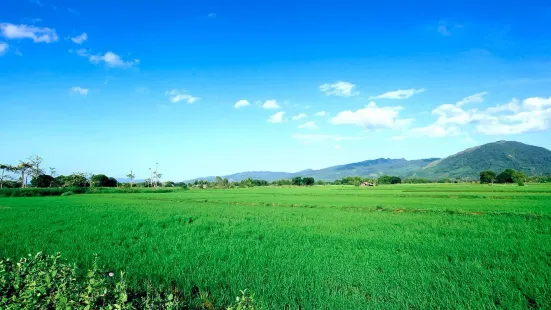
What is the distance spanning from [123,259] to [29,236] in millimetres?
6815

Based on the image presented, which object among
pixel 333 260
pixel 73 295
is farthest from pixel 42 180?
pixel 73 295

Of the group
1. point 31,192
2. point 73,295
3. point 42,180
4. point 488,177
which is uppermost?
point 42,180

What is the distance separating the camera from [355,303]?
5.30 meters

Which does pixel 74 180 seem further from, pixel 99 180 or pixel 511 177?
pixel 511 177

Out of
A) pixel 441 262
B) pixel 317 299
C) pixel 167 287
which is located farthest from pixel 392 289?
pixel 167 287

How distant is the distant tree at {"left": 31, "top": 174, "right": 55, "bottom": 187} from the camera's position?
283 ft

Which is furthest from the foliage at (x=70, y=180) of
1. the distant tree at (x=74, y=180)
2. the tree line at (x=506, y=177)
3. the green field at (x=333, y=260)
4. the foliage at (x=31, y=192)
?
the tree line at (x=506, y=177)

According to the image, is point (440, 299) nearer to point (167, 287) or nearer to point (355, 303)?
point (355, 303)

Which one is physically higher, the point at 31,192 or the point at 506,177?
the point at 31,192

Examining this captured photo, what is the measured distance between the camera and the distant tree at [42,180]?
283 ft

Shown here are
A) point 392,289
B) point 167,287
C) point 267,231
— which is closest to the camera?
point 392,289

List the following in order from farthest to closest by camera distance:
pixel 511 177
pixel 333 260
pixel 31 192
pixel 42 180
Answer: pixel 42 180 < pixel 511 177 < pixel 31 192 < pixel 333 260

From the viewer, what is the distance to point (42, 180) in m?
87.8

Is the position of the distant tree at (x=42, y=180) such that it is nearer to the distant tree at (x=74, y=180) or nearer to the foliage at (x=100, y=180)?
the distant tree at (x=74, y=180)
